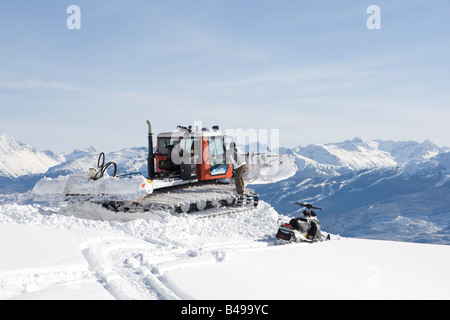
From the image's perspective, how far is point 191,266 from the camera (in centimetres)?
757

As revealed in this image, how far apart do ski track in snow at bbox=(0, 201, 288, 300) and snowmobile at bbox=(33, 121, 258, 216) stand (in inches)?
30.0

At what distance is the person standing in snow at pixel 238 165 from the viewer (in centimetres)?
1653

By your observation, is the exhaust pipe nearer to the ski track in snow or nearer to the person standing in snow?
the person standing in snow

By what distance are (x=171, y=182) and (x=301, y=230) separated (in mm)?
5982

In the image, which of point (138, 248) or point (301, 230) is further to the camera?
point (301, 230)

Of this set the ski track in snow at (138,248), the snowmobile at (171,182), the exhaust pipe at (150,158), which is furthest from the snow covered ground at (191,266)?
the exhaust pipe at (150,158)

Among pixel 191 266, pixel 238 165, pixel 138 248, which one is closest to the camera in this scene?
pixel 191 266

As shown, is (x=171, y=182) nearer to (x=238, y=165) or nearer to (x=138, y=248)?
(x=238, y=165)

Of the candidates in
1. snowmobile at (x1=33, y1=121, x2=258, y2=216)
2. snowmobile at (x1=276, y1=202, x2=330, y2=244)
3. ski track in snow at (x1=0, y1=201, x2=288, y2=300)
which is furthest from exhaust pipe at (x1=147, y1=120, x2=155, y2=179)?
snowmobile at (x1=276, y1=202, x2=330, y2=244)

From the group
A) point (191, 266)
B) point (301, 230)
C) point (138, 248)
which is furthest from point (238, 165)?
point (191, 266)

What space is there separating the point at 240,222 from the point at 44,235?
6760mm
